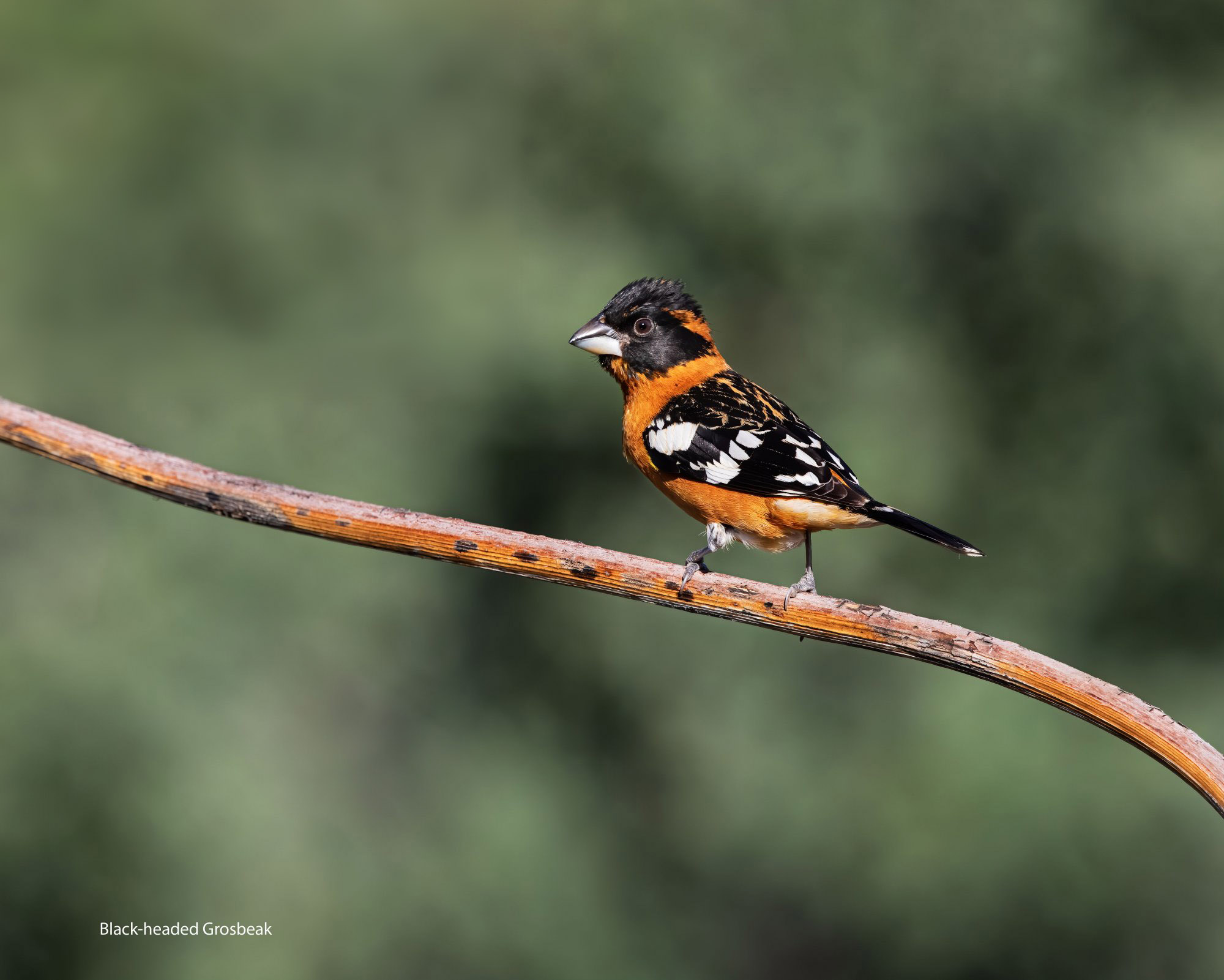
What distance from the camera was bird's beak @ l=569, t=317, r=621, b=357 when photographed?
4.56 metres

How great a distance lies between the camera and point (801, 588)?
356 centimetres

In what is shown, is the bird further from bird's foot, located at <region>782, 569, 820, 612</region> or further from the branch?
the branch

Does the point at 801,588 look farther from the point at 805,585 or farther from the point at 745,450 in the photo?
the point at 745,450

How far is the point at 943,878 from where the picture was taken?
955cm

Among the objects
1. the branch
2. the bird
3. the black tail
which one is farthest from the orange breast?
the branch

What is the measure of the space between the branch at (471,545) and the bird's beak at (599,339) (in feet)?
5.09

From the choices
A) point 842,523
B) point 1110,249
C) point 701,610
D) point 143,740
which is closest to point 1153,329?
point 1110,249

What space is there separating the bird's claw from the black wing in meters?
0.35

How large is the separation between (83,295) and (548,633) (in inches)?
258

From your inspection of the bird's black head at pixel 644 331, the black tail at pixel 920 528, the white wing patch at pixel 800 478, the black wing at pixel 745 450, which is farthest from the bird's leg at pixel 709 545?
the bird's black head at pixel 644 331

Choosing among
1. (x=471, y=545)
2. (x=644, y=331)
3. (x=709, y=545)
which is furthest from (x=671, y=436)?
(x=471, y=545)

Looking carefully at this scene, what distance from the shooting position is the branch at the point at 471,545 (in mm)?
3047

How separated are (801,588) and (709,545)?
24.3 inches

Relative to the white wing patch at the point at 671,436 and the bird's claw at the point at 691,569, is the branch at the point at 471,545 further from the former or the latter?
the white wing patch at the point at 671,436
